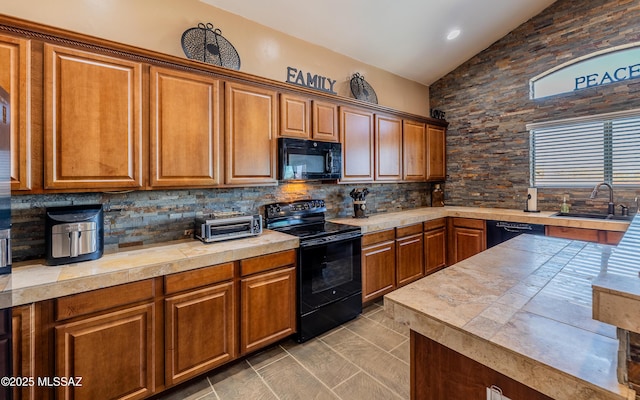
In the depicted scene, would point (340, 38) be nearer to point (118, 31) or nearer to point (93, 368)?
point (118, 31)

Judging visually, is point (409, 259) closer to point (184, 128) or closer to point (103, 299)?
point (184, 128)

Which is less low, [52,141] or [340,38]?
[340,38]

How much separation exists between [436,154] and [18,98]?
15.2 ft

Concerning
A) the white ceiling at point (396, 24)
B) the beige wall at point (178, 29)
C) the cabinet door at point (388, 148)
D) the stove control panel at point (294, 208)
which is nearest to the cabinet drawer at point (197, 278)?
the stove control panel at point (294, 208)

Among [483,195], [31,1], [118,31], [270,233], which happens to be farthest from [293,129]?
[483,195]

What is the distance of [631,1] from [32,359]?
606 centimetres

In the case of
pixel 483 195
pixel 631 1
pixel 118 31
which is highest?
pixel 631 1

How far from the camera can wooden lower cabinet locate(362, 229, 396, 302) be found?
3.10 meters

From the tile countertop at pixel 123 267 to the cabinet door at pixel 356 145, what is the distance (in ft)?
4.21

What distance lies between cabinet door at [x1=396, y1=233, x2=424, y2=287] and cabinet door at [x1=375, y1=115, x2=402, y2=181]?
852 mm

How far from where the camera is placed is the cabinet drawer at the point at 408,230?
3.47 m

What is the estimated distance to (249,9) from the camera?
277 cm

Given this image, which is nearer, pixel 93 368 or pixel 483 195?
pixel 93 368

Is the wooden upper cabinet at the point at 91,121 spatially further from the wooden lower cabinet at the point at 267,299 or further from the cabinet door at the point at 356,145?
the cabinet door at the point at 356,145
